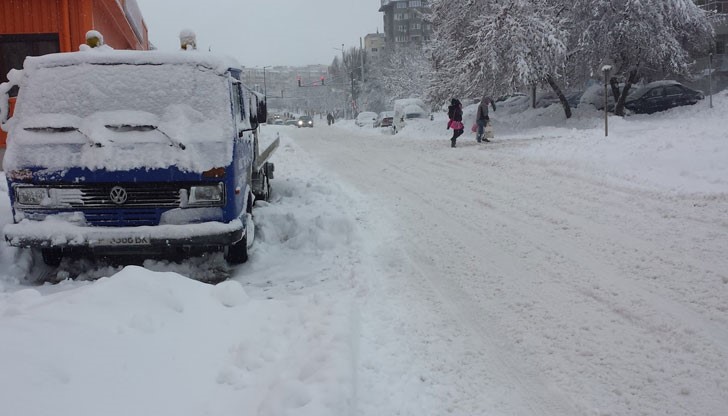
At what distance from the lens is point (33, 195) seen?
5.51 m

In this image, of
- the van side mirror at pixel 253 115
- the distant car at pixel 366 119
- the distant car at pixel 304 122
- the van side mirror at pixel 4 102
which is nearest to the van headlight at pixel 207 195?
the van side mirror at pixel 253 115

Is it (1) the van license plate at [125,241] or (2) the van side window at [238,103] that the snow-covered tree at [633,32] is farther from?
(1) the van license plate at [125,241]

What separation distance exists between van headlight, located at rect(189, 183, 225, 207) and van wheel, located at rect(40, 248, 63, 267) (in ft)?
5.31

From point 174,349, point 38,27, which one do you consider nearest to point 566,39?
point 38,27

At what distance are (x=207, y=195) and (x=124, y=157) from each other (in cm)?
84

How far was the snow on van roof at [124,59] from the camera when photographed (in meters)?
6.09

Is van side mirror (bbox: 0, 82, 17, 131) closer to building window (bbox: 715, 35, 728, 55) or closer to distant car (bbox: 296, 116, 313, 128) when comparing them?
building window (bbox: 715, 35, 728, 55)

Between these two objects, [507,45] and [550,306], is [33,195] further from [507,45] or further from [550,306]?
[507,45]

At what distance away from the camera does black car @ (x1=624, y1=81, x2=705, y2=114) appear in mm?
26938

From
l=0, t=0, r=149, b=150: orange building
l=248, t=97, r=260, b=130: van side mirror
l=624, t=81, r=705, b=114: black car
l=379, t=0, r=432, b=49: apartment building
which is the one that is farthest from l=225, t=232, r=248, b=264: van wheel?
l=379, t=0, r=432, b=49: apartment building

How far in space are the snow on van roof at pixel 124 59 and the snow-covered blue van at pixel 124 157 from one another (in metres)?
0.01

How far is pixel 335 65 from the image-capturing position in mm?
136875

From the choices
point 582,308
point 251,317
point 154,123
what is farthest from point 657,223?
point 154,123

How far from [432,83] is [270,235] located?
93.0ft
